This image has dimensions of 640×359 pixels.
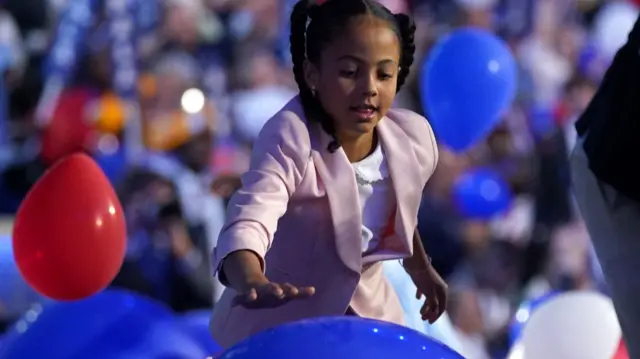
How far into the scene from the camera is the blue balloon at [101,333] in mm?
3266

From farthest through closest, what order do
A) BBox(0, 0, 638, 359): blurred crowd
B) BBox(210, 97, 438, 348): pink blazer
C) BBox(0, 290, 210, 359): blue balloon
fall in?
BBox(0, 0, 638, 359): blurred crowd
BBox(0, 290, 210, 359): blue balloon
BBox(210, 97, 438, 348): pink blazer

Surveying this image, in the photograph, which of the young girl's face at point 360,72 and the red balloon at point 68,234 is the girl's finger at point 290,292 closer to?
the young girl's face at point 360,72

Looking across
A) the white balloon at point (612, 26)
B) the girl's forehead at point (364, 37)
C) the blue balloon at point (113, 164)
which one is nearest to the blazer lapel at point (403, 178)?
the girl's forehead at point (364, 37)

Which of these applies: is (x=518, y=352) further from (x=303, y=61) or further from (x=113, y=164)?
(x=113, y=164)

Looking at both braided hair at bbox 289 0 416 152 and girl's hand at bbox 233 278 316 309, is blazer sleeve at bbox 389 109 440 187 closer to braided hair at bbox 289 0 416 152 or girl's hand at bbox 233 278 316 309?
braided hair at bbox 289 0 416 152

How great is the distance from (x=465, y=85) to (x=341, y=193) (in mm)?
2655

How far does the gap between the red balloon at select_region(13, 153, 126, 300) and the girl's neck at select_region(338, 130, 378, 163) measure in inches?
32.4

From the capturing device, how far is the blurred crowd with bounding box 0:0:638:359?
5598 millimetres

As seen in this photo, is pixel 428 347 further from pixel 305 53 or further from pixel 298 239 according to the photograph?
pixel 305 53

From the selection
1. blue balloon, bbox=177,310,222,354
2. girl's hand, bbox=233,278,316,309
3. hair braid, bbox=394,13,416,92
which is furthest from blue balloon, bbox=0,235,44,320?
girl's hand, bbox=233,278,316,309

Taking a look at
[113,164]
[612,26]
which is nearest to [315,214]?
[113,164]

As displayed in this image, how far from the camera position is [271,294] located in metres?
2.16

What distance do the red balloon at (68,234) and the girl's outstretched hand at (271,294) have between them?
3.40ft

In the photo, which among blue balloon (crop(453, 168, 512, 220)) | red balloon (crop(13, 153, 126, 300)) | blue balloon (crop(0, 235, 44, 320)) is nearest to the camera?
red balloon (crop(13, 153, 126, 300))
